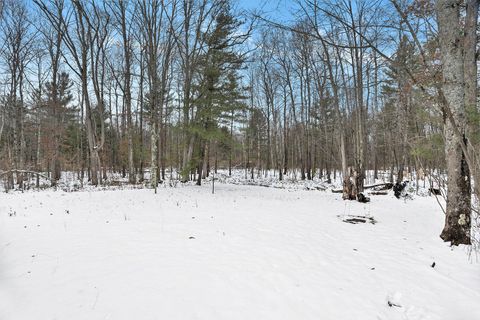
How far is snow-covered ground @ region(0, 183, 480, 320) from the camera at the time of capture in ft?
9.32

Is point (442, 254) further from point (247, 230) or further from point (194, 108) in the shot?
point (194, 108)

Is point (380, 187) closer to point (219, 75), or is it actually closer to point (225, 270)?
point (219, 75)

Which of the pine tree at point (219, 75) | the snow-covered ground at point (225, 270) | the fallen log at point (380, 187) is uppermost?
the pine tree at point (219, 75)

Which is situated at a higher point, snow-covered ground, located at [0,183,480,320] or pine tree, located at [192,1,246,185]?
pine tree, located at [192,1,246,185]

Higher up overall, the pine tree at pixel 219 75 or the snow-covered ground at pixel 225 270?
the pine tree at pixel 219 75

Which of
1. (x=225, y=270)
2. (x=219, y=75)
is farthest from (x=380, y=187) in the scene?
(x=225, y=270)

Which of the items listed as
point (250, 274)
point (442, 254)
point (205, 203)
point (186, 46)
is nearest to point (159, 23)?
point (186, 46)

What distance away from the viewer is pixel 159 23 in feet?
42.0

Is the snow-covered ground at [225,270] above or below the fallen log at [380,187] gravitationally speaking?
below

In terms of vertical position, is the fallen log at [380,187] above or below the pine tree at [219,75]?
below

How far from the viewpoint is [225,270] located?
145 inches

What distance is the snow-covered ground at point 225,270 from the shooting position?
9.32 feet

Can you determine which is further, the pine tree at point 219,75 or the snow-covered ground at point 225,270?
the pine tree at point 219,75

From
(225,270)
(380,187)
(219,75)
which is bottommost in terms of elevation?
(225,270)
